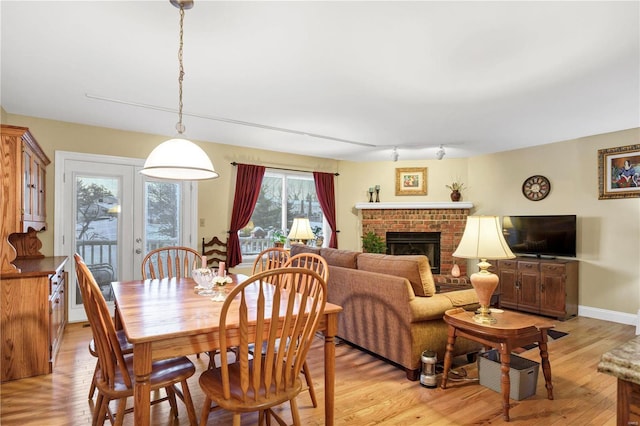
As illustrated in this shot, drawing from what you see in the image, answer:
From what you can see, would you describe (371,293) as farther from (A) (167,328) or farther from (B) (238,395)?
(A) (167,328)

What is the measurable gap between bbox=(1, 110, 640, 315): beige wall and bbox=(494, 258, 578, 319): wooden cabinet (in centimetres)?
36

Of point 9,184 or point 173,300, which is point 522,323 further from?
point 9,184

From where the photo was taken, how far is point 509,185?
227 inches

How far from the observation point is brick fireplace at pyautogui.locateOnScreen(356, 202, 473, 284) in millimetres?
6273

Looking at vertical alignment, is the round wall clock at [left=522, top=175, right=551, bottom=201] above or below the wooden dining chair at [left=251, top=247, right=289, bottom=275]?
above

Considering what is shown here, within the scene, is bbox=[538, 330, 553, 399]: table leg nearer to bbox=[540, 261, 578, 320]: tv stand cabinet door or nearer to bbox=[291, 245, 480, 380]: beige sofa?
bbox=[291, 245, 480, 380]: beige sofa

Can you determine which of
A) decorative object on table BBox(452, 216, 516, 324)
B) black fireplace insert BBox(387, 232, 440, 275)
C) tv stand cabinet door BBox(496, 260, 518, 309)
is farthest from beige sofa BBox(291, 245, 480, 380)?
black fireplace insert BBox(387, 232, 440, 275)

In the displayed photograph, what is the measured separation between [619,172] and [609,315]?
1868 mm

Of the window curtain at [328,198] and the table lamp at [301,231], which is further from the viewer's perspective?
the window curtain at [328,198]

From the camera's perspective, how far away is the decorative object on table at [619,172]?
4.45 m

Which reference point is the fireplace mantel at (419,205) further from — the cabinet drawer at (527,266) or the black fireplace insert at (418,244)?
the cabinet drawer at (527,266)

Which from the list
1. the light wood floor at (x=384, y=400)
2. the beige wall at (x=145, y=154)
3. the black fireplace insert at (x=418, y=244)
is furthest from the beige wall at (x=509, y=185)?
the light wood floor at (x=384, y=400)

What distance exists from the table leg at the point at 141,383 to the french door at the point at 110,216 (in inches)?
143

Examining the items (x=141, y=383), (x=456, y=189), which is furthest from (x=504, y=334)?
(x=456, y=189)
